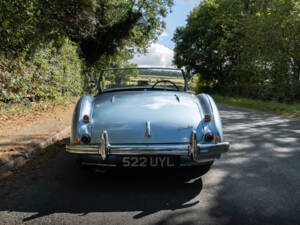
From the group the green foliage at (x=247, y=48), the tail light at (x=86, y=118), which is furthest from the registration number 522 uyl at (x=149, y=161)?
the green foliage at (x=247, y=48)

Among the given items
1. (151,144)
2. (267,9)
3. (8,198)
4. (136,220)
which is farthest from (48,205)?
(267,9)

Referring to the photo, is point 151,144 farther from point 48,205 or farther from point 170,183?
point 48,205

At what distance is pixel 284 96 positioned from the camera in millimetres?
17969

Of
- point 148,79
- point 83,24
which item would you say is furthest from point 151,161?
point 83,24

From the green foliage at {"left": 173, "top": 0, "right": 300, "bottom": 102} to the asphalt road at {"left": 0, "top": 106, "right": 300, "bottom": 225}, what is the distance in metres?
14.7

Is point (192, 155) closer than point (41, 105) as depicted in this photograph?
Yes

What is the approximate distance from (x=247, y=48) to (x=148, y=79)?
1862 cm

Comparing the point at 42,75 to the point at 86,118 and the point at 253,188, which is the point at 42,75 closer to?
the point at 86,118

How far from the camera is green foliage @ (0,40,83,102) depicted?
27.5ft

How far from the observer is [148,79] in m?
5.21

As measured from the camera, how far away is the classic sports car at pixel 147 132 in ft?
10.7

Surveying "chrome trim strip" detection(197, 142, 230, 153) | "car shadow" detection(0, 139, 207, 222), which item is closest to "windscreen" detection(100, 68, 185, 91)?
"car shadow" detection(0, 139, 207, 222)

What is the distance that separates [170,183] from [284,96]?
53.9 feet

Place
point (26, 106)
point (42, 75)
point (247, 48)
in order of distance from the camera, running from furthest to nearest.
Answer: point (247, 48)
point (42, 75)
point (26, 106)
